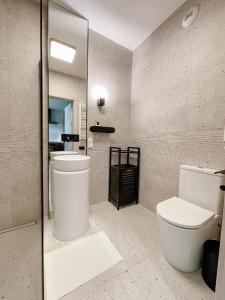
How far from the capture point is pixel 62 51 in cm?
174

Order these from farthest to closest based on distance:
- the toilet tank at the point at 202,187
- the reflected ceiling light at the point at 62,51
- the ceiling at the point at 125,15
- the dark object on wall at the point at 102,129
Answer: the dark object on wall at the point at 102,129 < the reflected ceiling light at the point at 62,51 < the ceiling at the point at 125,15 < the toilet tank at the point at 202,187

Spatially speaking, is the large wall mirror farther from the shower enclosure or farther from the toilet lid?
the toilet lid

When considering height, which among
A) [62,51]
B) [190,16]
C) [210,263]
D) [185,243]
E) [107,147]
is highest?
[190,16]

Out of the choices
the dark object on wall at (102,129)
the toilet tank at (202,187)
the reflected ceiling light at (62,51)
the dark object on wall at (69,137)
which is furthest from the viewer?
the dark object on wall at (102,129)

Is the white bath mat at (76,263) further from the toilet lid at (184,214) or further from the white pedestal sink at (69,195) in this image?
the toilet lid at (184,214)

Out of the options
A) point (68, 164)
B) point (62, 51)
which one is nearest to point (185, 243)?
point (68, 164)

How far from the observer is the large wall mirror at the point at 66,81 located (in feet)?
5.48

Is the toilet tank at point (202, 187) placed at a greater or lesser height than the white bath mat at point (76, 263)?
greater

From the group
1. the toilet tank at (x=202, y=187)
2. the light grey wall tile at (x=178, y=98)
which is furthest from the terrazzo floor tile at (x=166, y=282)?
the light grey wall tile at (x=178, y=98)

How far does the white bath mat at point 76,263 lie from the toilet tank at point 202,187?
90cm

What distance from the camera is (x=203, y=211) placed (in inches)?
47.1

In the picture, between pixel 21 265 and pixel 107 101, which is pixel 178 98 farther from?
pixel 21 265

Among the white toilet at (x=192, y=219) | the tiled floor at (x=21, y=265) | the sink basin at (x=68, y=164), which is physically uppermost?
the sink basin at (x=68, y=164)

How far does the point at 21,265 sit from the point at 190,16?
2.85m
